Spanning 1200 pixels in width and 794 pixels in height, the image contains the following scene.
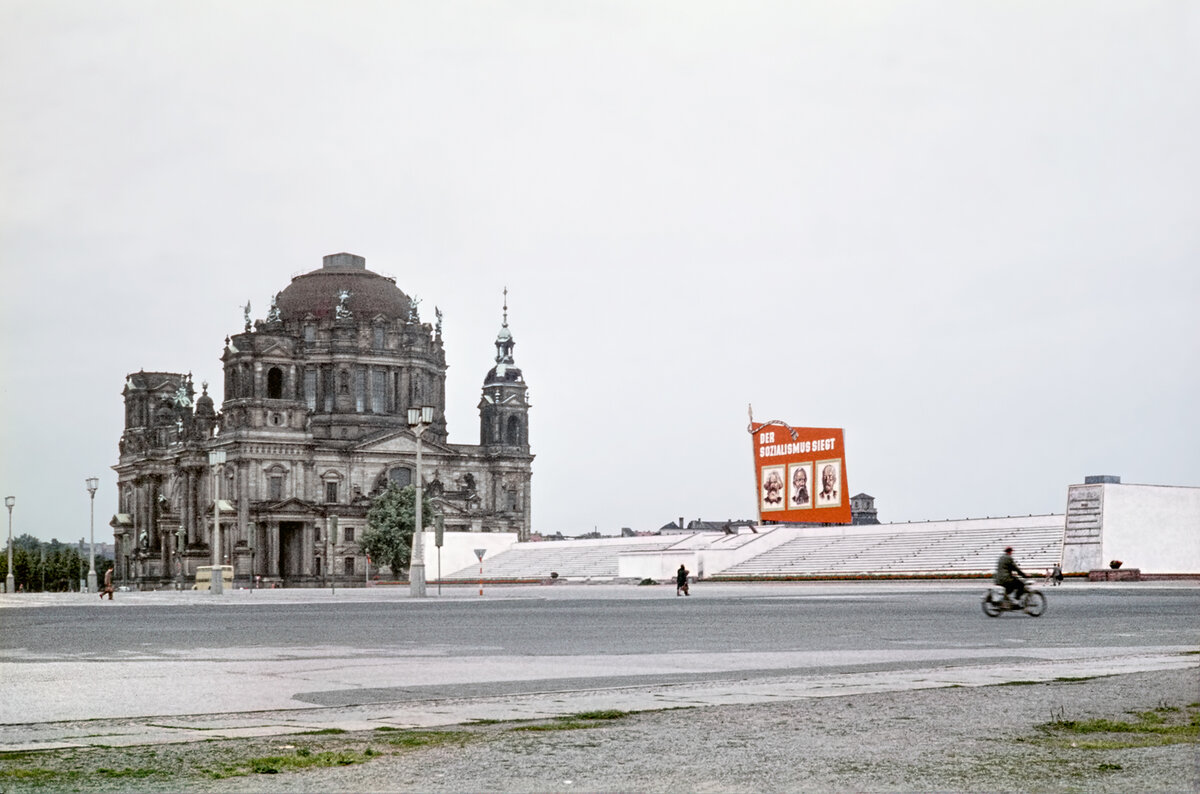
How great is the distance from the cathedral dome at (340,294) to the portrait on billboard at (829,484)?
6455 cm

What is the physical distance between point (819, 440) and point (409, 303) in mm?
70160

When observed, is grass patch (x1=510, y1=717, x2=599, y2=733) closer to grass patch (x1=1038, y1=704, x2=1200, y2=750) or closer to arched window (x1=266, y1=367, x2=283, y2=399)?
grass patch (x1=1038, y1=704, x2=1200, y2=750)

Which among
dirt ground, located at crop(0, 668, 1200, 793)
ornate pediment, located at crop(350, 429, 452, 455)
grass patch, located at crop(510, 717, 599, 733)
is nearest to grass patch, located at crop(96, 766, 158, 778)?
dirt ground, located at crop(0, 668, 1200, 793)

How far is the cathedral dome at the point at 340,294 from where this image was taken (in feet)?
485

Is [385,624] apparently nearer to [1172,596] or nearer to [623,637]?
[623,637]

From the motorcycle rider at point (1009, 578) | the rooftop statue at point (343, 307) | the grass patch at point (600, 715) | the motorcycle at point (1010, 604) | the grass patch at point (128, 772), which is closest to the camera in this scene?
the grass patch at point (128, 772)

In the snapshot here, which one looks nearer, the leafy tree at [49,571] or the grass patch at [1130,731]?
the grass patch at [1130,731]

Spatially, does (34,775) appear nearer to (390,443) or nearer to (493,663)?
(493,663)

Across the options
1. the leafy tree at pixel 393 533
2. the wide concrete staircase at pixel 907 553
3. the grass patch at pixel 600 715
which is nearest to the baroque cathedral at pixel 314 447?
the leafy tree at pixel 393 533

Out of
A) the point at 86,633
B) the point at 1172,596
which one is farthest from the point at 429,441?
the point at 86,633

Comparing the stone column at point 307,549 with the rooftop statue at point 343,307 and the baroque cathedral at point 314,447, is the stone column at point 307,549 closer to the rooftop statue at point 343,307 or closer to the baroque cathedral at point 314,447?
the baroque cathedral at point 314,447

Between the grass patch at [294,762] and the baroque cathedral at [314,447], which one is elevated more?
the baroque cathedral at [314,447]

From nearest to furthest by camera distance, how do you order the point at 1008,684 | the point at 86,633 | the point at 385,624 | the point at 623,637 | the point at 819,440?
the point at 1008,684 < the point at 623,637 < the point at 86,633 < the point at 385,624 < the point at 819,440

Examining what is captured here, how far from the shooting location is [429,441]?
146000 mm
